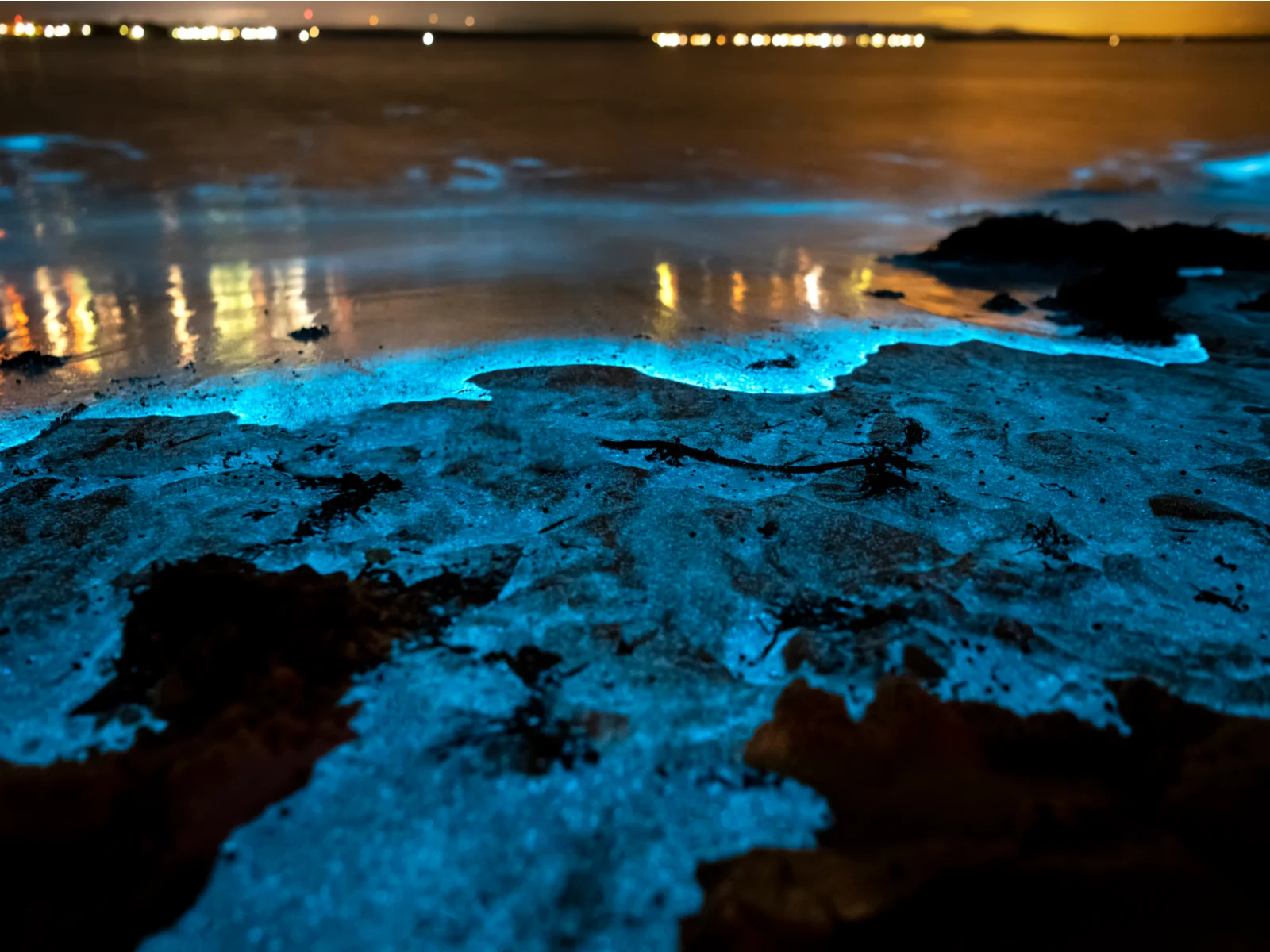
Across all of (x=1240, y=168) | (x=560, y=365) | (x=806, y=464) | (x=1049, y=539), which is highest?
(x=1240, y=168)

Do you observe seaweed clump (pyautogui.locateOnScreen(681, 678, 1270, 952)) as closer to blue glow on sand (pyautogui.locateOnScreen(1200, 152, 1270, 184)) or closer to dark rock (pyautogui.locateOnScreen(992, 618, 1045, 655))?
dark rock (pyautogui.locateOnScreen(992, 618, 1045, 655))

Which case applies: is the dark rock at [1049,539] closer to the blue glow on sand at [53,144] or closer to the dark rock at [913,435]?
the dark rock at [913,435]

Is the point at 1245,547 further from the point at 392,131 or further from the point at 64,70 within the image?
the point at 64,70

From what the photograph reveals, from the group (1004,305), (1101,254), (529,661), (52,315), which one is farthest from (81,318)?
(1101,254)

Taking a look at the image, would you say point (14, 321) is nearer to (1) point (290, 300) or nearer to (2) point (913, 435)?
(1) point (290, 300)

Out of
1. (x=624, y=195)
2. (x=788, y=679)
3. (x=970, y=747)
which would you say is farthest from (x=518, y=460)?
(x=624, y=195)

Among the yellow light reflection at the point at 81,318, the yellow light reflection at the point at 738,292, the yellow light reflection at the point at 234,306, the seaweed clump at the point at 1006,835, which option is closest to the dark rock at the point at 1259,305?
the yellow light reflection at the point at 738,292
